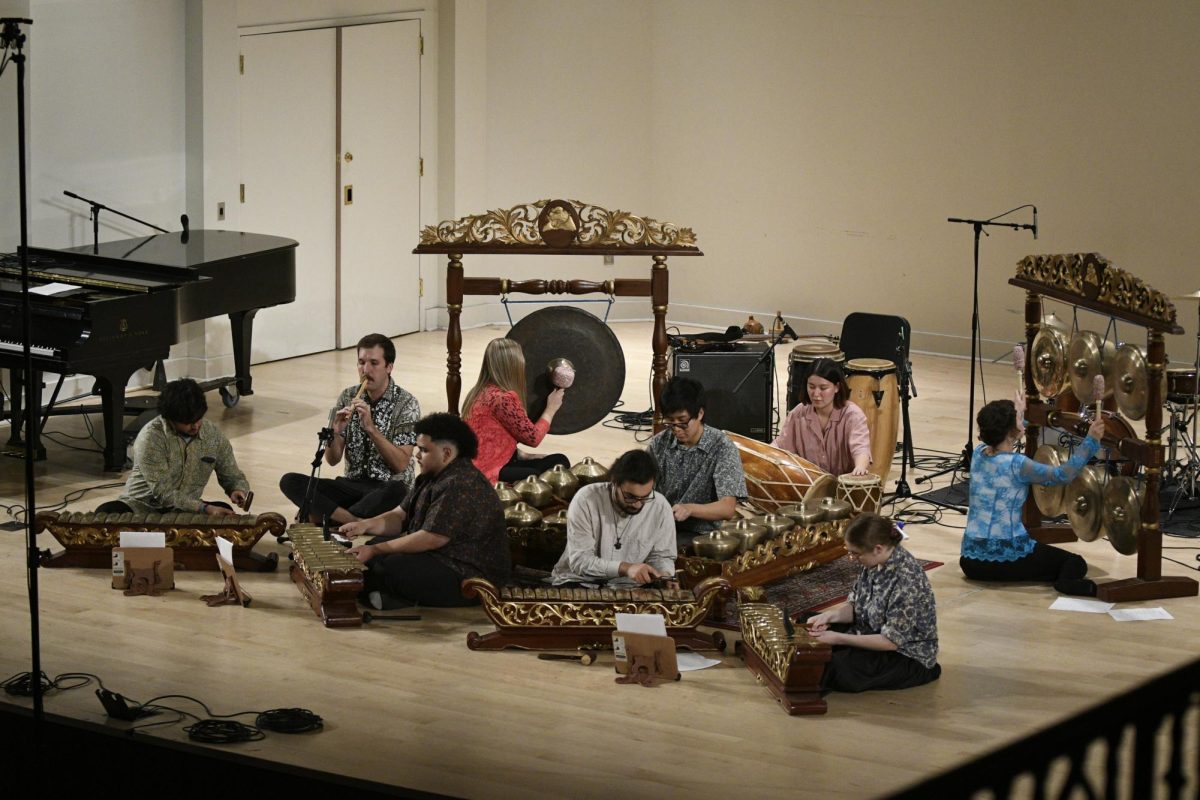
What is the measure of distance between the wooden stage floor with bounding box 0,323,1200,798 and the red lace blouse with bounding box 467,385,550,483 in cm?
104

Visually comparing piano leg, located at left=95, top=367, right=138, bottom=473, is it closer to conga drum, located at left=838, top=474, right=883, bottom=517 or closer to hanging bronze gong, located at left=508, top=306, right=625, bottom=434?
hanging bronze gong, located at left=508, top=306, right=625, bottom=434

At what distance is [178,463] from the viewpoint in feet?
22.9

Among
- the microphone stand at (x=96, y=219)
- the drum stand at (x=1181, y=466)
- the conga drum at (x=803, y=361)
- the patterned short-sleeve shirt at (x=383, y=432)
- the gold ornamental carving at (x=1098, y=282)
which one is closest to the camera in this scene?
the gold ornamental carving at (x=1098, y=282)

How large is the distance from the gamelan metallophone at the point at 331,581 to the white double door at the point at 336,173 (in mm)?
5270

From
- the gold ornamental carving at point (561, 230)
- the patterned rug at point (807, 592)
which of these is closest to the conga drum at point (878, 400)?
the gold ornamental carving at point (561, 230)

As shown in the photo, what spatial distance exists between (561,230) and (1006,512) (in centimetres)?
261

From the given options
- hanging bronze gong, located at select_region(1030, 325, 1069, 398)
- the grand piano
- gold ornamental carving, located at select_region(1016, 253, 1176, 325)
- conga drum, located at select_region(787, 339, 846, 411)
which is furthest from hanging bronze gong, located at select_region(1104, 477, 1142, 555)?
the grand piano

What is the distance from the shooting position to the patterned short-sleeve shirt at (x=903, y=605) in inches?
216

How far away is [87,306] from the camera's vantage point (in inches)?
310

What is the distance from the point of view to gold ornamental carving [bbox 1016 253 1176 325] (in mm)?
6399

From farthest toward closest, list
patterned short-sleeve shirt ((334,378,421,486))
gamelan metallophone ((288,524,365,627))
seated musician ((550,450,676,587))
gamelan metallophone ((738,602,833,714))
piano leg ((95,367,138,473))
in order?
piano leg ((95,367,138,473)), patterned short-sleeve shirt ((334,378,421,486)), gamelan metallophone ((288,524,365,627)), seated musician ((550,450,676,587)), gamelan metallophone ((738,602,833,714))

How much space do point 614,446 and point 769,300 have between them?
4.22 metres

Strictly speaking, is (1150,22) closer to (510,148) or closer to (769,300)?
(769,300)

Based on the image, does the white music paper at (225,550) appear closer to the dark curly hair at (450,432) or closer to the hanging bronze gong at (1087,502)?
the dark curly hair at (450,432)
